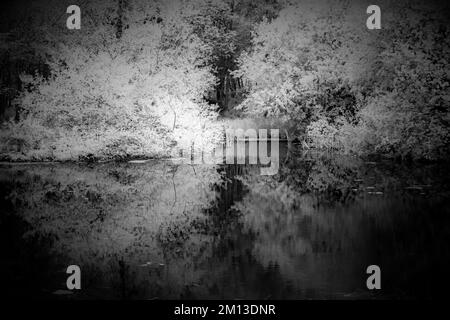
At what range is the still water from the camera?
5.71 meters

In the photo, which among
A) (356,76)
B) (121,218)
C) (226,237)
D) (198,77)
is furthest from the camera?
(198,77)

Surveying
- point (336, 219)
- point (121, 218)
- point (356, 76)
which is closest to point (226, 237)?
point (336, 219)

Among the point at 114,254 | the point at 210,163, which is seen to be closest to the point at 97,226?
the point at 114,254

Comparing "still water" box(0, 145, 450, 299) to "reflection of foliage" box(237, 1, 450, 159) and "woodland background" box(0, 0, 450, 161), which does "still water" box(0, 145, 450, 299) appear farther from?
"woodland background" box(0, 0, 450, 161)

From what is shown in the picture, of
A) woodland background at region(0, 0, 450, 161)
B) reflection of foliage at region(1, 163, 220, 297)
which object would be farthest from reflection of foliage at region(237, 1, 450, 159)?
reflection of foliage at region(1, 163, 220, 297)

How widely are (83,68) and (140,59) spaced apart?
2453 mm

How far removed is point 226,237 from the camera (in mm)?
7859

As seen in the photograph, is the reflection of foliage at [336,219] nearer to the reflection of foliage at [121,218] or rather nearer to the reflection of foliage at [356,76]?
the reflection of foliage at [121,218]

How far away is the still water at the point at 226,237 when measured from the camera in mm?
5707

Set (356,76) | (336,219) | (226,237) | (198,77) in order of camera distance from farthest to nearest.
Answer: (198,77) < (356,76) < (336,219) < (226,237)

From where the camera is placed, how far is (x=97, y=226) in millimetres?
8828

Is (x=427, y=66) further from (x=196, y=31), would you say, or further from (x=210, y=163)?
(x=196, y=31)

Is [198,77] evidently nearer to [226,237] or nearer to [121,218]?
[121,218]

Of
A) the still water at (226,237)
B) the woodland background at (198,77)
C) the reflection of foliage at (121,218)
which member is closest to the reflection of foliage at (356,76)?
the woodland background at (198,77)
